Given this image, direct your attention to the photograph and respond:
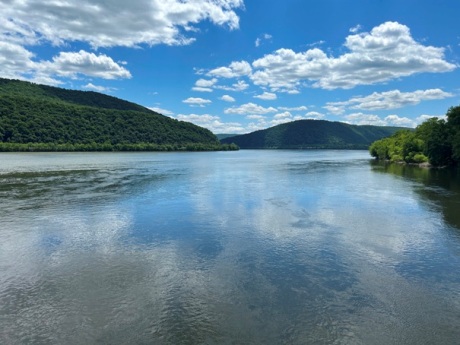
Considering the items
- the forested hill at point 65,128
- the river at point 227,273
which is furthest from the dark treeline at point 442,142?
the forested hill at point 65,128

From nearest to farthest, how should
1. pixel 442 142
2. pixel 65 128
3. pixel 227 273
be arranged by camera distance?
pixel 227 273
pixel 442 142
pixel 65 128

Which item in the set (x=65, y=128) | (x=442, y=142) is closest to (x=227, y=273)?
(x=442, y=142)

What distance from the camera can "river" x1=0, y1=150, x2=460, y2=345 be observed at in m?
10.4

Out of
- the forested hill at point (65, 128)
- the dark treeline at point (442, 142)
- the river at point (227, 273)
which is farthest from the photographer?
the forested hill at point (65, 128)

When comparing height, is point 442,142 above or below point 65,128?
below

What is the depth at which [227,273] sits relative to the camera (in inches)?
580

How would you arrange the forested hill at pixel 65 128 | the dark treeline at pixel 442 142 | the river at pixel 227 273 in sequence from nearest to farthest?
the river at pixel 227 273, the dark treeline at pixel 442 142, the forested hill at pixel 65 128

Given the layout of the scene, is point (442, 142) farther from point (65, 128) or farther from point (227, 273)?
point (65, 128)

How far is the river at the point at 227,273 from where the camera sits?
10383 mm

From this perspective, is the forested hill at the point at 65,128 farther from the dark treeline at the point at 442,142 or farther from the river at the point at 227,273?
the dark treeline at the point at 442,142

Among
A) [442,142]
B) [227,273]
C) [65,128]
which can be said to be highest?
[65,128]

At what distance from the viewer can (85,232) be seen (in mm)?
20797

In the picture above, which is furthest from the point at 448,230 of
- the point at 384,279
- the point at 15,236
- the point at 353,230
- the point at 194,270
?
the point at 15,236

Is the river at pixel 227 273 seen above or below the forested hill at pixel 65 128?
below
